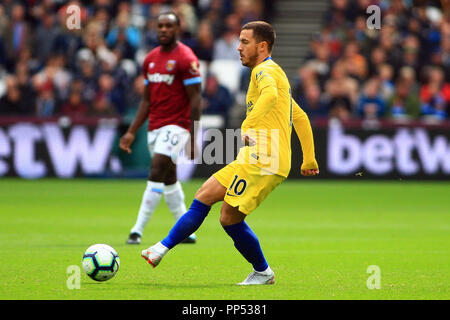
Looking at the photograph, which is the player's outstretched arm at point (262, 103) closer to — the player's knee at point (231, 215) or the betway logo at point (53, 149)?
the player's knee at point (231, 215)

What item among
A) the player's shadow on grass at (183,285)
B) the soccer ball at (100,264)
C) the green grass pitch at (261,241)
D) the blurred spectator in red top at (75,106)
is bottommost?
the green grass pitch at (261,241)

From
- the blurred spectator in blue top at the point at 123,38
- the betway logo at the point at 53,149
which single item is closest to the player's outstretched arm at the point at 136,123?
the betway logo at the point at 53,149

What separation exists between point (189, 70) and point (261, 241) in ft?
7.49

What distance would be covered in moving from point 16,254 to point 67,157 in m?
10.9

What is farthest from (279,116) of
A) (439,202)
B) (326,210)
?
(439,202)

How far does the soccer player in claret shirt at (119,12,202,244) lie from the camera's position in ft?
36.0

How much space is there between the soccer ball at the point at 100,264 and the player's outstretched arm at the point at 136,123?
3181mm

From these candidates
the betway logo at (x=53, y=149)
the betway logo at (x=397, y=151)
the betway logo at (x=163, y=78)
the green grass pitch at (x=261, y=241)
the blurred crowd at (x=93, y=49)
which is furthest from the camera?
the blurred crowd at (x=93, y=49)

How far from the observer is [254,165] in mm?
7719

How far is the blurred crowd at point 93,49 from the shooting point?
2180 centimetres

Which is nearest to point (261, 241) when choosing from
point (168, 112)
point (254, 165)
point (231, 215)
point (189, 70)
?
point (168, 112)

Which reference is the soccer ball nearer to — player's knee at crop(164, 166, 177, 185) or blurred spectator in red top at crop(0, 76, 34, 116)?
player's knee at crop(164, 166, 177, 185)

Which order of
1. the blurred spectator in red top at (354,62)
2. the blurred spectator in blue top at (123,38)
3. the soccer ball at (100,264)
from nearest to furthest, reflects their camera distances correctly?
the soccer ball at (100,264) → the blurred spectator in red top at (354,62) → the blurred spectator in blue top at (123,38)
